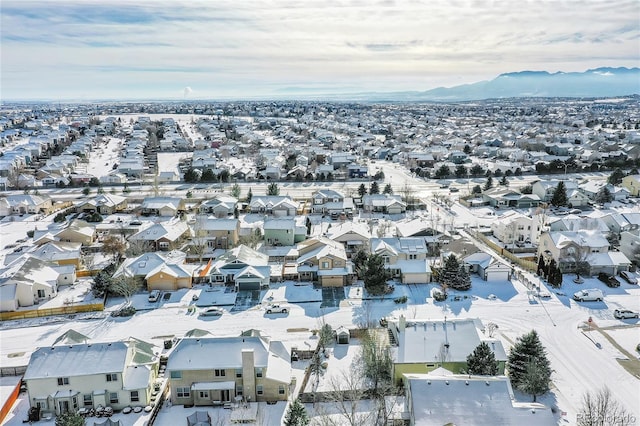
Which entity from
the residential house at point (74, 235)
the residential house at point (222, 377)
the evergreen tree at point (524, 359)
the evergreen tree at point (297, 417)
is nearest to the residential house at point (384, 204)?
the residential house at point (74, 235)

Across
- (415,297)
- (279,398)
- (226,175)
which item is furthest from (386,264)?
(226,175)

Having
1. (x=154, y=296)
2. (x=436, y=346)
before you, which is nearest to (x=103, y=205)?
(x=154, y=296)

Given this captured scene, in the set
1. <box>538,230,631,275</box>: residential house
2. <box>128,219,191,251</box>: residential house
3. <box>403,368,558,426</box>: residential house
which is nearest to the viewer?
<box>403,368,558,426</box>: residential house

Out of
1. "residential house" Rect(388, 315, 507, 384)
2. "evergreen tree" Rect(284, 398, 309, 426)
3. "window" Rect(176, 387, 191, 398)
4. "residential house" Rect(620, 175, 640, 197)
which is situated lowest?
"window" Rect(176, 387, 191, 398)

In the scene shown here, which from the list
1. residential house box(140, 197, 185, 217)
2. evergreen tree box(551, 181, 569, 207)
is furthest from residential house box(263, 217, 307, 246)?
evergreen tree box(551, 181, 569, 207)

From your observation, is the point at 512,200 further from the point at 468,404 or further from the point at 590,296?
the point at 468,404

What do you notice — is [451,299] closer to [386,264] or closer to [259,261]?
[386,264]

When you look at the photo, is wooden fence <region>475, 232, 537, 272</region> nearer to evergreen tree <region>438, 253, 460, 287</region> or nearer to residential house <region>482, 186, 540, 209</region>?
evergreen tree <region>438, 253, 460, 287</region>
